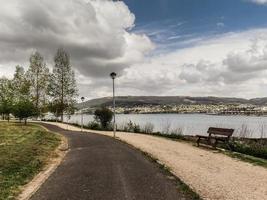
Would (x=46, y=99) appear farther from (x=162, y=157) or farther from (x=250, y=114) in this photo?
(x=250, y=114)

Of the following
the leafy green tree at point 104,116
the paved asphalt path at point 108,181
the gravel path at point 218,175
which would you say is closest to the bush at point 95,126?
the leafy green tree at point 104,116

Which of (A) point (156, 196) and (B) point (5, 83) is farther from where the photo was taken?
(B) point (5, 83)

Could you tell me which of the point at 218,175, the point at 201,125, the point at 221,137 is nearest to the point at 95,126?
the point at 221,137

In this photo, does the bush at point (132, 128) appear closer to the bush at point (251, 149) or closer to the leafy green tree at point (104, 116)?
the leafy green tree at point (104, 116)

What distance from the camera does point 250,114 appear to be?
186125 millimetres

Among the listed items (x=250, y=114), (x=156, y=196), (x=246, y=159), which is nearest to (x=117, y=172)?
(x=156, y=196)

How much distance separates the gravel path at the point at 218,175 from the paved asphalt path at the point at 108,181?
0.77 m

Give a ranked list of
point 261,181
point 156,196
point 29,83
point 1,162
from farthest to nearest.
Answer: point 29,83, point 1,162, point 261,181, point 156,196

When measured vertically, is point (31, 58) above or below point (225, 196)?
above

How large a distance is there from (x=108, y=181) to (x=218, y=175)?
12.5 feet

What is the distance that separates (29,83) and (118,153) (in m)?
56.9

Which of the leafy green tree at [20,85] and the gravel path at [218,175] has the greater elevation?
the leafy green tree at [20,85]

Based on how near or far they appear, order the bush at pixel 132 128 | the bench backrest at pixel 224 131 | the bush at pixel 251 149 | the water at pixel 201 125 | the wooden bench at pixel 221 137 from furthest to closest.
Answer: the water at pixel 201 125 → the bush at pixel 132 128 → the wooden bench at pixel 221 137 → the bench backrest at pixel 224 131 → the bush at pixel 251 149

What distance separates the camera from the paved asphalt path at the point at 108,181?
9688 mm
